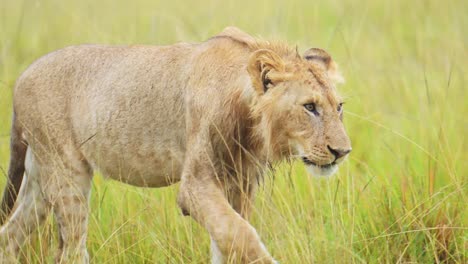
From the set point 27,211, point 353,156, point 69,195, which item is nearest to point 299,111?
point 69,195

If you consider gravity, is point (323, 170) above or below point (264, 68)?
below

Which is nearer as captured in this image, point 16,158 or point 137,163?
point 137,163

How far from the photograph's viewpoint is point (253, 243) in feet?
13.2

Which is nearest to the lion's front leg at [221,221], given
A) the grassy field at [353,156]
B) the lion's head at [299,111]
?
the grassy field at [353,156]

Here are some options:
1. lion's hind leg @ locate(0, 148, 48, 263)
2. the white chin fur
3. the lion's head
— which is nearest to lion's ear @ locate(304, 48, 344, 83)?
the lion's head

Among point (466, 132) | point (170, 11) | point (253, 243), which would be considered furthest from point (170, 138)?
point (170, 11)

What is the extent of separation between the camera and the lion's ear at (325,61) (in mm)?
4555

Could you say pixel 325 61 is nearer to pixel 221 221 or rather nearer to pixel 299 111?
pixel 299 111

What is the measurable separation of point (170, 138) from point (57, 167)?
0.69 metres

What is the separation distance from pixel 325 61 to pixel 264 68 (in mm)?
459

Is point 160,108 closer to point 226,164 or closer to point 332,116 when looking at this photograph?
point 226,164

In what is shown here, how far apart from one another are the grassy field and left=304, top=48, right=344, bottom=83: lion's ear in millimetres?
194

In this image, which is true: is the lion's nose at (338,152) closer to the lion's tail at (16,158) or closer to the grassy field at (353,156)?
the grassy field at (353,156)

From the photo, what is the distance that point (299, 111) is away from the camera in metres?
4.16
